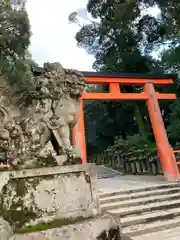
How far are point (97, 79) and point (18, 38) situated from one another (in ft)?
19.7

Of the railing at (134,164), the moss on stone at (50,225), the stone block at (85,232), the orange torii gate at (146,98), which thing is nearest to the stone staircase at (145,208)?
the stone block at (85,232)

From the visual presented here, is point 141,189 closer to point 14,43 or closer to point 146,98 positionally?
point 146,98

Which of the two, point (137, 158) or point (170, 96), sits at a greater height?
point (170, 96)

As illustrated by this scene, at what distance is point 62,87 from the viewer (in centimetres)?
258

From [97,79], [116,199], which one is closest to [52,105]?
[116,199]

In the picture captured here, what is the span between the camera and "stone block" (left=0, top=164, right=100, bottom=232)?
6.31 ft

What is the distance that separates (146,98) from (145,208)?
444 cm

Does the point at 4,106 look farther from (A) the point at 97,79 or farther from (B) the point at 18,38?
(B) the point at 18,38

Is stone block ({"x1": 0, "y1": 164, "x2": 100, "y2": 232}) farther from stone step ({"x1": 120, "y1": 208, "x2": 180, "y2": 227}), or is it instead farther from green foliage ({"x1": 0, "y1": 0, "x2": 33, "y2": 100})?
green foliage ({"x1": 0, "y1": 0, "x2": 33, "y2": 100})

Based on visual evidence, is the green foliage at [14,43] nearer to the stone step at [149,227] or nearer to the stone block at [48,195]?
the stone step at [149,227]

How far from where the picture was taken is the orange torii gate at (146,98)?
6.47 metres

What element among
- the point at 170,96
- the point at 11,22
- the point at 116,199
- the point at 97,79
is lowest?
the point at 116,199

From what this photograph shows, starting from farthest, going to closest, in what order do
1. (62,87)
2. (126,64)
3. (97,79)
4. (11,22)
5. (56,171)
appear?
(126,64), (11,22), (97,79), (62,87), (56,171)

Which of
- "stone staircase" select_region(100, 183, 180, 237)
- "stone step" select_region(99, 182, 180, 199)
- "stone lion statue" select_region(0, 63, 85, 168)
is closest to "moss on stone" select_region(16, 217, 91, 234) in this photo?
"stone lion statue" select_region(0, 63, 85, 168)
